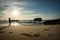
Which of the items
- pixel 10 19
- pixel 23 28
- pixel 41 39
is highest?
pixel 10 19

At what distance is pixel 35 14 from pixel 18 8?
0.23m

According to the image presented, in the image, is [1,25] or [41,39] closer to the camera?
Result: [41,39]

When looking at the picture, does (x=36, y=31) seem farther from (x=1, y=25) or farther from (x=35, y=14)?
(x=1, y=25)

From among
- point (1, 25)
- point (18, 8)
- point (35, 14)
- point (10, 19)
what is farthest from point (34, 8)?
point (1, 25)

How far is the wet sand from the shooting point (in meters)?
1.72

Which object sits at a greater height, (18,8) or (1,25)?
(18,8)

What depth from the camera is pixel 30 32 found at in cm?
175

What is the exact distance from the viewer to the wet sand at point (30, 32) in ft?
5.63

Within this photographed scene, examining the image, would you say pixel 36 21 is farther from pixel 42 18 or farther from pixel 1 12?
pixel 1 12

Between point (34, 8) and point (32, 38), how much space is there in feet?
1.24

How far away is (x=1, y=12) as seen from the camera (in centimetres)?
181

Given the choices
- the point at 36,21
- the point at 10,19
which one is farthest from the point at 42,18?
the point at 10,19

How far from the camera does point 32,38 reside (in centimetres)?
171

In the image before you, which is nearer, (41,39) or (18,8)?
(41,39)
